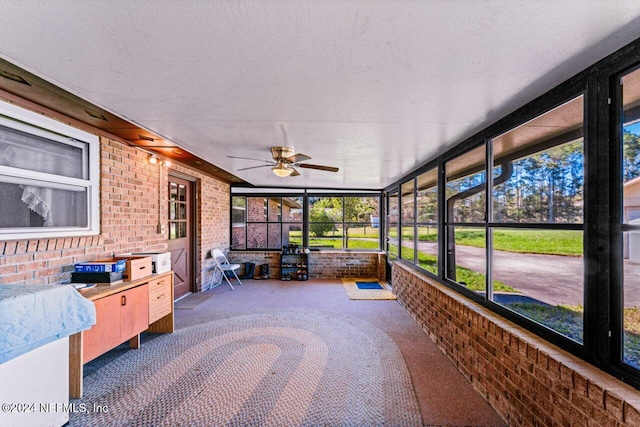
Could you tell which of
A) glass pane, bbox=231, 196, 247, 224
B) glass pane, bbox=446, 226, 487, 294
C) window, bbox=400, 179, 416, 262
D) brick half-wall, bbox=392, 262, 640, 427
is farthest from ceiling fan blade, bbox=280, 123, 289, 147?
glass pane, bbox=446, 226, 487, 294

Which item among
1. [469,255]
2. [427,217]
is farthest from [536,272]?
[427,217]

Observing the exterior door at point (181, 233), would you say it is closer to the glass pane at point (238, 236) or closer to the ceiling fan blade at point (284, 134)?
the glass pane at point (238, 236)

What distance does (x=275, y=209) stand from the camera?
7645mm

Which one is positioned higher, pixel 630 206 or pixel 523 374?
pixel 630 206

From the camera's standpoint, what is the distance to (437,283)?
12.0ft

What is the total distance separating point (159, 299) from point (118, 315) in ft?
2.15

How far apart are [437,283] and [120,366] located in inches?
145

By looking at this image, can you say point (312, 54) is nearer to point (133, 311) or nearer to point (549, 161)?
point (133, 311)

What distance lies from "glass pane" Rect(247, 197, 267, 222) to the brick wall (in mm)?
2557

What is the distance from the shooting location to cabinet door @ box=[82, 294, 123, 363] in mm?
2352

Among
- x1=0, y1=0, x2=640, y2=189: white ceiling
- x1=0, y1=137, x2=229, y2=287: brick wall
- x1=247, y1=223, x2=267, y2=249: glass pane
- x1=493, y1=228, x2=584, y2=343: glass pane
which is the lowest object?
x1=493, y1=228, x2=584, y2=343: glass pane

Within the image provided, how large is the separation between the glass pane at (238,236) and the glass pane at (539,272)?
290 inches

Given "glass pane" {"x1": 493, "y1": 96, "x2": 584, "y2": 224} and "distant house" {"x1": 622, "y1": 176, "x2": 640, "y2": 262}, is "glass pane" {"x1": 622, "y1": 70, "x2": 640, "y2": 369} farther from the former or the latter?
"glass pane" {"x1": 493, "y1": 96, "x2": 584, "y2": 224}

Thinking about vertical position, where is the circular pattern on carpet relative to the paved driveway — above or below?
above
